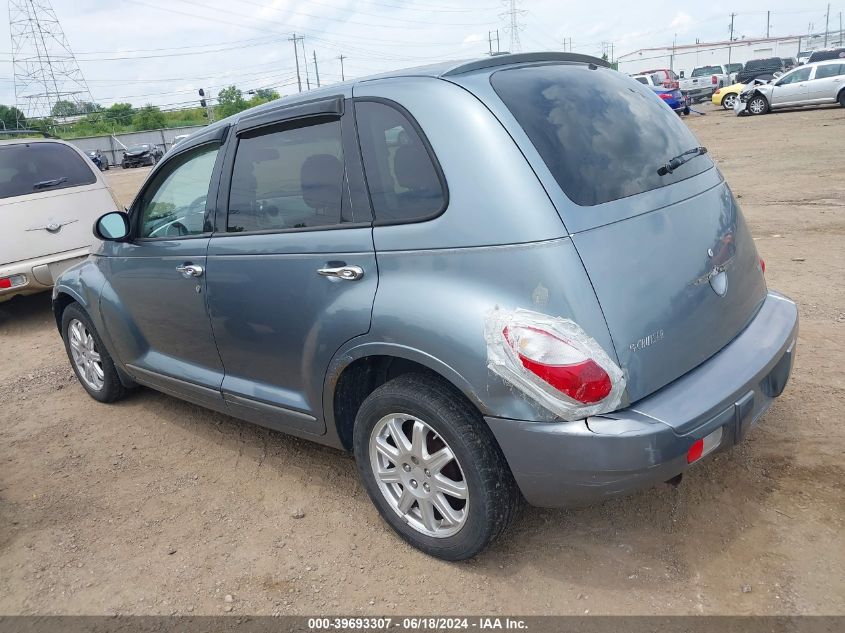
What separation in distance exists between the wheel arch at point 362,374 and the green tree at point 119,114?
7609cm

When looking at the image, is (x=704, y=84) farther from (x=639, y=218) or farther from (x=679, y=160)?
(x=639, y=218)

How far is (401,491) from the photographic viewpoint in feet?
9.37

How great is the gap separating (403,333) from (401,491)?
2.42ft

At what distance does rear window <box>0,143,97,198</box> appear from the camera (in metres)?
6.87

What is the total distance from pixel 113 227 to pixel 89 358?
1219mm

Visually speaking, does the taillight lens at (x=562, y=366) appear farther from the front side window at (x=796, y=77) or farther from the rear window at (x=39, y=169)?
the front side window at (x=796, y=77)

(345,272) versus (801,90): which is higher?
(345,272)

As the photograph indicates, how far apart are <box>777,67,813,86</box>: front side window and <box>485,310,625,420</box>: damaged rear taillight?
962 inches

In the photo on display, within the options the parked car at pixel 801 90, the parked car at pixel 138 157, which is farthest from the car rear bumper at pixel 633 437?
the parked car at pixel 138 157

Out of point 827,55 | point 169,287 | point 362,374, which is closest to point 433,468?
point 362,374

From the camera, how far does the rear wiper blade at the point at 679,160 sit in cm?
272

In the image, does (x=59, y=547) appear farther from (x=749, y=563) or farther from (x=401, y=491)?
(x=749, y=563)

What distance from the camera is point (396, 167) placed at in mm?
2693

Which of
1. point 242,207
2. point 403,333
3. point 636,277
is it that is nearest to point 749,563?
point 636,277
